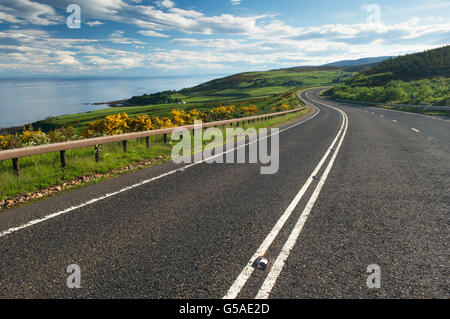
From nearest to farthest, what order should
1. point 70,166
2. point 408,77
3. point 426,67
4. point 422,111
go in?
point 70,166, point 422,111, point 408,77, point 426,67

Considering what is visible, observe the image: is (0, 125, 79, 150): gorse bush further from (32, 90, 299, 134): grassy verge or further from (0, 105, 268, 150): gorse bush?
(32, 90, 299, 134): grassy verge

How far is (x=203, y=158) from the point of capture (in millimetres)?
9391

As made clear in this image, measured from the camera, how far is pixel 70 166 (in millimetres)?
7500

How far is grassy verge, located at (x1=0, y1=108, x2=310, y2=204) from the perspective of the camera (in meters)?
6.04

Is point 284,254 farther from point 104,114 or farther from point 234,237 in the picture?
point 104,114

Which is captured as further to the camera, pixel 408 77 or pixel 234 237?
pixel 408 77

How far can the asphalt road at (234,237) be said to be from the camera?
2.84 metres

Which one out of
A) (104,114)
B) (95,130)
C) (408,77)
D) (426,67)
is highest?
(426,67)

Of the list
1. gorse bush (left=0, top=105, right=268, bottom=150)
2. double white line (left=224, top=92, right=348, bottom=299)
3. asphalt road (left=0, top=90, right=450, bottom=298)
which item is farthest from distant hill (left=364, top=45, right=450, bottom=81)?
double white line (left=224, top=92, right=348, bottom=299)

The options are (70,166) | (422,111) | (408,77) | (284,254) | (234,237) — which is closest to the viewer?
(284,254)

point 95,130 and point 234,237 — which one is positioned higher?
point 95,130

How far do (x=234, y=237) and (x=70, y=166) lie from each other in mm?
5801

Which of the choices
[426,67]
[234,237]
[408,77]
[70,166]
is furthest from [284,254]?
[426,67]

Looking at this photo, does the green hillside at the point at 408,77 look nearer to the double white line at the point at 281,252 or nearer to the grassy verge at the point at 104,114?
the grassy verge at the point at 104,114
